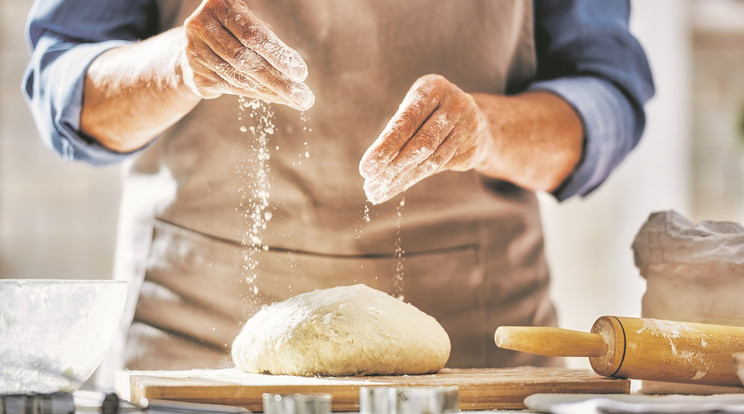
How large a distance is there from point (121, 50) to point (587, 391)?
34.9 inches

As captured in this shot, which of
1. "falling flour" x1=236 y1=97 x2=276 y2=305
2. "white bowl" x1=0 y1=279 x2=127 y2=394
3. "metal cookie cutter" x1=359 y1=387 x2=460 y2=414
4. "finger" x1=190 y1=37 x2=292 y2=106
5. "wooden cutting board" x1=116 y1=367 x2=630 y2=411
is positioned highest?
"finger" x1=190 y1=37 x2=292 y2=106

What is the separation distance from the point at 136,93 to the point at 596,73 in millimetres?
847

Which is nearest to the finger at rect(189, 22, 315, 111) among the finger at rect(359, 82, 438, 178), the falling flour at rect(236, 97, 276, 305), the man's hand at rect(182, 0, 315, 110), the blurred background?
the man's hand at rect(182, 0, 315, 110)

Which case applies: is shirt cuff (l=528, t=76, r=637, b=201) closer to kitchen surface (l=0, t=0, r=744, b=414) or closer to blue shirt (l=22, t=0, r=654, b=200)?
blue shirt (l=22, t=0, r=654, b=200)

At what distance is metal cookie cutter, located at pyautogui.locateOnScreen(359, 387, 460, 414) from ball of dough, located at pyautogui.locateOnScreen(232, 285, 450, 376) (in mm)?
289

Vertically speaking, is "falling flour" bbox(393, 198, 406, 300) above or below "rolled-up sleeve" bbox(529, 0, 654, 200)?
below

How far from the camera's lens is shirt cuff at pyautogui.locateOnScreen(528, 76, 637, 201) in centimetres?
145

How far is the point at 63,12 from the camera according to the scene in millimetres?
1377

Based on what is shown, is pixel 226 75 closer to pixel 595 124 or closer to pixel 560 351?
pixel 560 351

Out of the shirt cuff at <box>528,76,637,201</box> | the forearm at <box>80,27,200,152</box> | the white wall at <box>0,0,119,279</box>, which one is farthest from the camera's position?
the white wall at <box>0,0,119,279</box>

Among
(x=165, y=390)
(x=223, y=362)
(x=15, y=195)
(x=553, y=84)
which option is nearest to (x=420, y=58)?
(x=553, y=84)

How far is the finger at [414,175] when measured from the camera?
1057mm

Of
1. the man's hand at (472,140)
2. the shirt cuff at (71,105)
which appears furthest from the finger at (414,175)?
the shirt cuff at (71,105)

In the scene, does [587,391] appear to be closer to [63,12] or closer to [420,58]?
[420,58]
